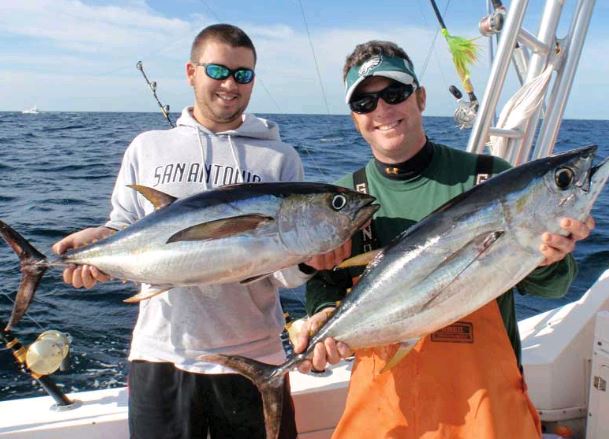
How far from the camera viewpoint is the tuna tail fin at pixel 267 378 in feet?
6.98

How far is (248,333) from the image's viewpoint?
8.05ft

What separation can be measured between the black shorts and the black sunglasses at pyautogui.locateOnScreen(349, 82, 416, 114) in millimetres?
1305

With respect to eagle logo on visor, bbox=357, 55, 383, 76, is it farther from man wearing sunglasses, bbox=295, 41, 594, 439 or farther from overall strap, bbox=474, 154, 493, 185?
overall strap, bbox=474, 154, 493, 185

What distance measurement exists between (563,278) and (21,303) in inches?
82.3

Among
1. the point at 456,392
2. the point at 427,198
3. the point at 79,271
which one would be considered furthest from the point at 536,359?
the point at 79,271

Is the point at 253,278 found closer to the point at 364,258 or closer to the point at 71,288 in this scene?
the point at 364,258

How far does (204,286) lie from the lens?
96.3 inches

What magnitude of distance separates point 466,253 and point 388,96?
0.73 metres

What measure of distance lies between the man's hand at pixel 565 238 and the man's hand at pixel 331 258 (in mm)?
729

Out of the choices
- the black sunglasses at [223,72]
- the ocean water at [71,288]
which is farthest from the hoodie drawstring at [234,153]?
the ocean water at [71,288]

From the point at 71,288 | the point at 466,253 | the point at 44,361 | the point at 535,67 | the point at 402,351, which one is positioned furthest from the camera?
the point at 71,288

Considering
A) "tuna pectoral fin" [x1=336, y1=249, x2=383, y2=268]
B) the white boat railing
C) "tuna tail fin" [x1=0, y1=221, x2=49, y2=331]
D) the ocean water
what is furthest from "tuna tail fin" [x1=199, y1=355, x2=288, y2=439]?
the ocean water

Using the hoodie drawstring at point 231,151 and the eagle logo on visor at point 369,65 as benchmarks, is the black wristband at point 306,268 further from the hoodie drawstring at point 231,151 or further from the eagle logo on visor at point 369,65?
the eagle logo on visor at point 369,65

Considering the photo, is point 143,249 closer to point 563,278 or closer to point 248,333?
point 248,333
